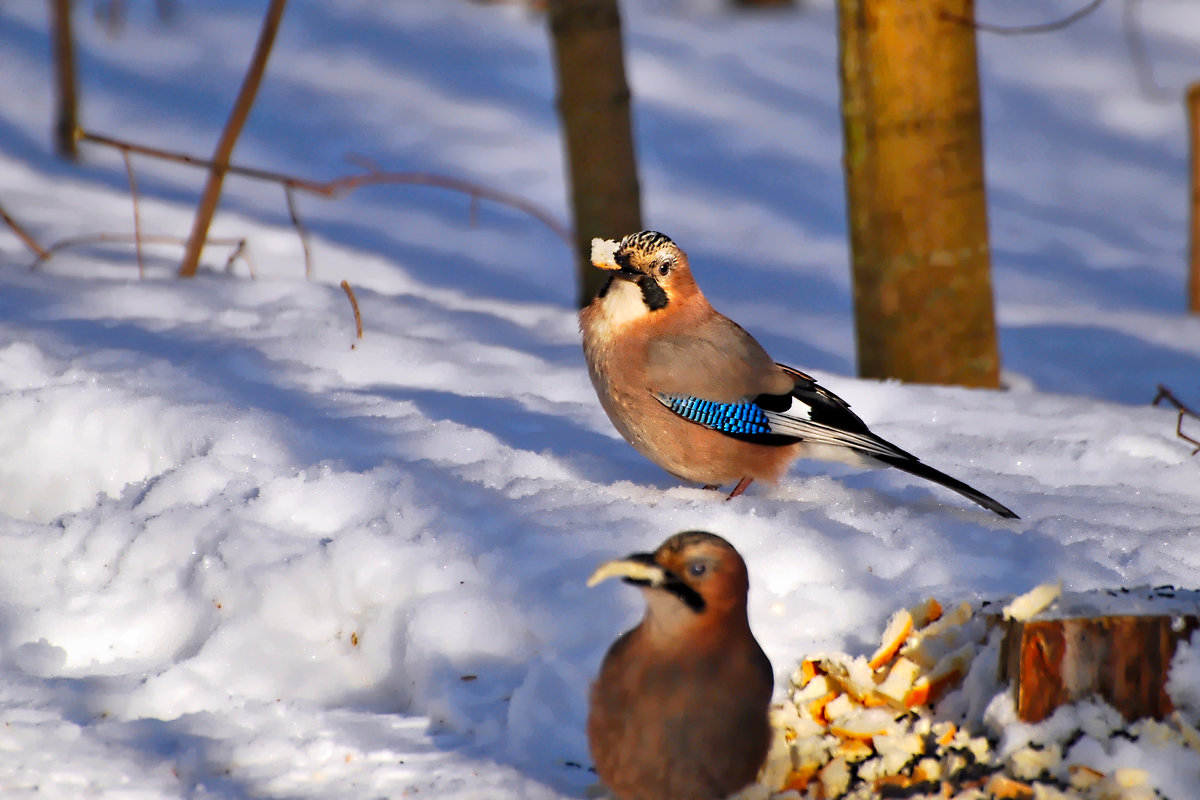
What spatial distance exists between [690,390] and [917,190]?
1781mm

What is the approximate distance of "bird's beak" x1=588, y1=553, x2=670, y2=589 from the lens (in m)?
2.04

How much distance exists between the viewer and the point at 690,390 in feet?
10.3

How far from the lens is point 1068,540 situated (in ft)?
10.0

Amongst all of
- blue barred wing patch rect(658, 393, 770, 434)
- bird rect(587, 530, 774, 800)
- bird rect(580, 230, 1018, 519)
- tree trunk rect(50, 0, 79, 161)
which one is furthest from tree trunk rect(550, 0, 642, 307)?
tree trunk rect(50, 0, 79, 161)

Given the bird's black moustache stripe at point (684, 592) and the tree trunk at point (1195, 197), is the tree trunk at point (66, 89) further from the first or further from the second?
the bird's black moustache stripe at point (684, 592)

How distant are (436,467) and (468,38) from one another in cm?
1022

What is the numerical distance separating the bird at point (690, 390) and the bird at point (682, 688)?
1048 millimetres

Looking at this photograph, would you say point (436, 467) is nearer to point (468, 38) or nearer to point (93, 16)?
point (468, 38)

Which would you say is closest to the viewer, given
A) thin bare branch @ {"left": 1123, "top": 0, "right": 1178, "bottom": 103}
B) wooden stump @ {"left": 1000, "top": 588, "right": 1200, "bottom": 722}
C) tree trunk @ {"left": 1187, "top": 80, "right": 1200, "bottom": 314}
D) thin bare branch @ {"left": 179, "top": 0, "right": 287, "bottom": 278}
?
wooden stump @ {"left": 1000, "top": 588, "right": 1200, "bottom": 722}

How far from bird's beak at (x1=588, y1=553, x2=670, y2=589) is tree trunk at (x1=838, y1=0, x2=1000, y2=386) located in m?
2.77

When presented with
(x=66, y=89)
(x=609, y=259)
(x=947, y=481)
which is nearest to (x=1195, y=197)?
(x=947, y=481)

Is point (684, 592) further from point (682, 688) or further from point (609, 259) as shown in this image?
point (609, 259)

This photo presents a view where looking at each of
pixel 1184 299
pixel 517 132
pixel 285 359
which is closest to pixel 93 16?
pixel 517 132

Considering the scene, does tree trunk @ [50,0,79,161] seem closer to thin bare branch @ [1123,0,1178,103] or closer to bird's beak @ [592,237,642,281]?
bird's beak @ [592,237,642,281]
